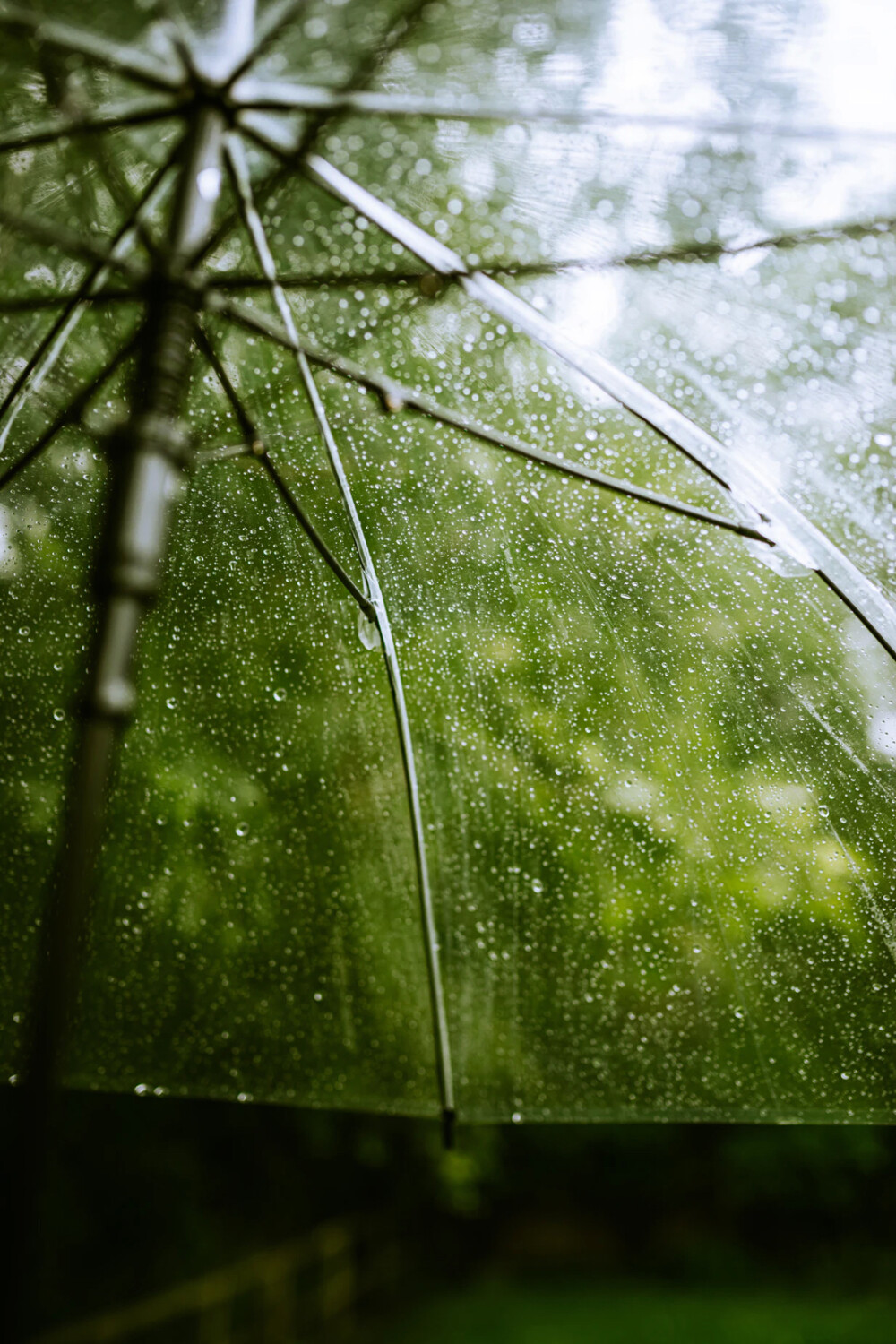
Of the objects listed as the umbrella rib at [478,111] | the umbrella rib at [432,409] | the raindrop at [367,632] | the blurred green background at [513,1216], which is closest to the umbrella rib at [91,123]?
the umbrella rib at [478,111]

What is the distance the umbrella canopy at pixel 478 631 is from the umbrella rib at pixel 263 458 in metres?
0.01

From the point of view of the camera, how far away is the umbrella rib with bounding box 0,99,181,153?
118 cm

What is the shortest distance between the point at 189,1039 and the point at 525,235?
4.79ft

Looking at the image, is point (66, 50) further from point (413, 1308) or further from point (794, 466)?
point (413, 1308)

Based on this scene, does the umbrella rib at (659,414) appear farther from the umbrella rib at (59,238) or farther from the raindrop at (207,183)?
the umbrella rib at (59,238)

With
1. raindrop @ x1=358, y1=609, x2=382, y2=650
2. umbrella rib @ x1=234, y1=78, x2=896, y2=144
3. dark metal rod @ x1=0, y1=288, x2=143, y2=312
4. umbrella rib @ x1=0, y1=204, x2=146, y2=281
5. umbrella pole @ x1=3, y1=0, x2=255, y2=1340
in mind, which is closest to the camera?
umbrella pole @ x1=3, y1=0, x2=255, y2=1340

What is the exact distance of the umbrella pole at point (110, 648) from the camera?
615mm

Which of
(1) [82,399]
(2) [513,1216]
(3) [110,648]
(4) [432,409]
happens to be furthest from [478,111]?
(2) [513,1216]

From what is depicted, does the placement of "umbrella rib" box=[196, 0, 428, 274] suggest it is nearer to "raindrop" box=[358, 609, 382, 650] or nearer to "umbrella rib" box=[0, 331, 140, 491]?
"umbrella rib" box=[0, 331, 140, 491]

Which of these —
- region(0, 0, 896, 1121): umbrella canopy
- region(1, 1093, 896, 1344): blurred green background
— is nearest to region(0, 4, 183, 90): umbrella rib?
region(0, 0, 896, 1121): umbrella canopy

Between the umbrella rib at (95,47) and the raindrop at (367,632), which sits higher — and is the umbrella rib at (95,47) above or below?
above

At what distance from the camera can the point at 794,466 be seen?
150 centimetres

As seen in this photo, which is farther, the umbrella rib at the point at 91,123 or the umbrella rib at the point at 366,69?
the umbrella rib at the point at 91,123

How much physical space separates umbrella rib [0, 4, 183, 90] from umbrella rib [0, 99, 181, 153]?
43mm
